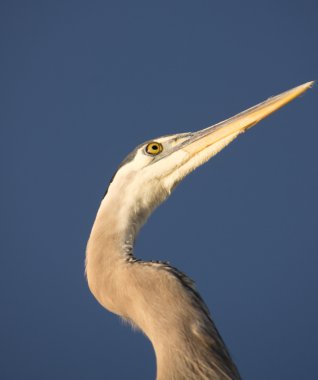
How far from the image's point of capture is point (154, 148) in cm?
250

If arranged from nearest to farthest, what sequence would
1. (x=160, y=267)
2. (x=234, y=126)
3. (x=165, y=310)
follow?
(x=165, y=310) → (x=160, y=267) → (x=234, y=126)

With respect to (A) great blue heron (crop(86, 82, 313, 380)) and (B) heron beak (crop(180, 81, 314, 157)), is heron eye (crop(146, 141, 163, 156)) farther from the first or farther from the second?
(B) heron beak (crop(180, 81, 314, 157))

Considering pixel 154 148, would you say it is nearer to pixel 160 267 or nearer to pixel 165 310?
pixel 160 267

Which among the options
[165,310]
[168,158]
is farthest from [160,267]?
[168,158]

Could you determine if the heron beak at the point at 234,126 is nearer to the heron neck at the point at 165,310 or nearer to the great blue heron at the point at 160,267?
the great blue heron at the point at 160,267

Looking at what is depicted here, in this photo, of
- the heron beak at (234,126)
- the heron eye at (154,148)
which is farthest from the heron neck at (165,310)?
the heron beak at (234,126)

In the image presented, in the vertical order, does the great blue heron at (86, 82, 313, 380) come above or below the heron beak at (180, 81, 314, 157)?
below

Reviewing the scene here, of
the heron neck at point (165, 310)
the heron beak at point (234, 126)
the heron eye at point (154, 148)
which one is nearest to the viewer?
the heron neck at point (165, 310)

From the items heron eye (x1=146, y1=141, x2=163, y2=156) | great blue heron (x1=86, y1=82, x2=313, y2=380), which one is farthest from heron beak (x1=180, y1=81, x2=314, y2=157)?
heron eye (x1=146, y1=141, x2=163, y2=156)

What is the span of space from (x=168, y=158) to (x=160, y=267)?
68 centimetres

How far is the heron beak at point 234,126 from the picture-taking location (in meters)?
2.34

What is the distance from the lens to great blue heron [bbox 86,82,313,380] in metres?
1.81

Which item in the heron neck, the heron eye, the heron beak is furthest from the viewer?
the heron eye

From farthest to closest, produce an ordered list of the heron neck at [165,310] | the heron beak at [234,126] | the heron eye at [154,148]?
1. the heron eye at [154,148]
2. the heron beak at [234,126]
3. the heron neck at [165,310]
